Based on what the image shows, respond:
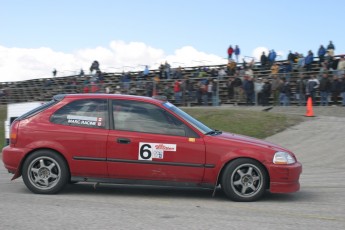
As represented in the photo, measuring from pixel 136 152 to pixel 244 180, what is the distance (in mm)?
1607

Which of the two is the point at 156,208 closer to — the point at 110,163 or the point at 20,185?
the point at 110,163

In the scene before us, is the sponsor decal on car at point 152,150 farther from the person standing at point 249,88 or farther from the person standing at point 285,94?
the person standing at point 249,88

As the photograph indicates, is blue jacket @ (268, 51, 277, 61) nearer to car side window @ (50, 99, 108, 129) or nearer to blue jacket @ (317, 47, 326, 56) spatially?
blue jacket @ (317, 47, 326, 56)

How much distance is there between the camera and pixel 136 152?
721 centimetres

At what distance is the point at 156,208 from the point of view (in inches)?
261

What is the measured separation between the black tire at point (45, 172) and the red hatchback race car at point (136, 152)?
0.6 inches

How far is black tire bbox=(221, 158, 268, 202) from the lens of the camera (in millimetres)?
7129

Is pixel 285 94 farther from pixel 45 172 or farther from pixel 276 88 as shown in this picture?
pixel 45 172

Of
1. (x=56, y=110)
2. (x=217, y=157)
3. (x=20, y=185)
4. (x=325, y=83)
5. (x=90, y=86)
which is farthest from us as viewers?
(x=90, y=86)

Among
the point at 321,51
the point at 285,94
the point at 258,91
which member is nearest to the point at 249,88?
the point at 258,91

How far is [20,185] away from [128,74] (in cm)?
2271

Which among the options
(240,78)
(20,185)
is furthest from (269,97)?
(20,185)

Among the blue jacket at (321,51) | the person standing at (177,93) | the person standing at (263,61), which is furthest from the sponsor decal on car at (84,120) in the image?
the person standing at (263,61)

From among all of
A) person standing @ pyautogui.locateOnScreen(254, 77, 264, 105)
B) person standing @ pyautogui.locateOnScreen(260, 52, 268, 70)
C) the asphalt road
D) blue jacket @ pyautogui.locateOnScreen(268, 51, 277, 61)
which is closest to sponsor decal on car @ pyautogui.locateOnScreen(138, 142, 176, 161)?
the asphalt road
